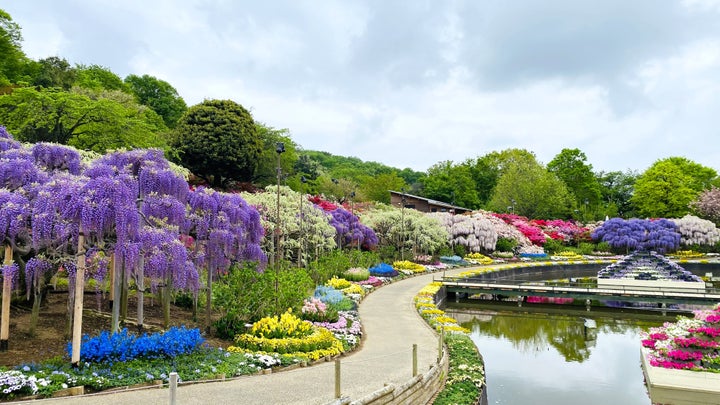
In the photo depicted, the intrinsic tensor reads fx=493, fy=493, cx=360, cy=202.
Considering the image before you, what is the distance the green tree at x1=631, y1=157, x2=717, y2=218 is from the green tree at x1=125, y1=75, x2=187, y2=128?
57.9 metres

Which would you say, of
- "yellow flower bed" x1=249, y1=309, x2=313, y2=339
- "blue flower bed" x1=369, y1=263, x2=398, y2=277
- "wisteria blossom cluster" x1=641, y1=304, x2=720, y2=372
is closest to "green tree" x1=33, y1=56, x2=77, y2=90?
"blue flower bed" x1=369, y1=263, x2=398, y2=277

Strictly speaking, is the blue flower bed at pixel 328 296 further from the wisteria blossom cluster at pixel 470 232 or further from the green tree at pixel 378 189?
the green tree at pixel 378 189

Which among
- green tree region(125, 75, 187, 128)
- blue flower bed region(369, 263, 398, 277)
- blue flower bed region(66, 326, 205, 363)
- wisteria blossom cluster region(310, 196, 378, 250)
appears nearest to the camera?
blue flower bed region(66, 326, 205, 363)

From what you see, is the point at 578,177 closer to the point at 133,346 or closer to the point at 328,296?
the point at 328,296

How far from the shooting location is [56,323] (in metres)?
10.7

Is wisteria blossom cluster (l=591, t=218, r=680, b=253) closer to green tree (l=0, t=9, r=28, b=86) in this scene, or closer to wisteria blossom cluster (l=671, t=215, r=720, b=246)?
wisteria blossom cluster (l=671, t=215, r=720, b=246)

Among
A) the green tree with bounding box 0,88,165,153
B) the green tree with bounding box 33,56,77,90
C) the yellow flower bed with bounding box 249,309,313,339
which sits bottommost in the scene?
the yellow flower bed with bounding box 249,309,313,339

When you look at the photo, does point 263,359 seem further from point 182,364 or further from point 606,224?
point 606,224

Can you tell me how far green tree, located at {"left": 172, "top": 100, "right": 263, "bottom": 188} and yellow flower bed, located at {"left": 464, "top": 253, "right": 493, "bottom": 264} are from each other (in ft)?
61.7

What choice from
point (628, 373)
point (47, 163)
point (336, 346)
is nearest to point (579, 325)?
point (628, 373)

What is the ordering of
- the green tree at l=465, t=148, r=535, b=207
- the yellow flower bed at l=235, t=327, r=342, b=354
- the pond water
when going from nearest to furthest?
the yellow flower bed at l=235, t=327, r=342, b=354 → the pond water → the green tree at l=465, t=148, r=535, b=207

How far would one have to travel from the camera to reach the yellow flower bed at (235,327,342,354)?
10.5m

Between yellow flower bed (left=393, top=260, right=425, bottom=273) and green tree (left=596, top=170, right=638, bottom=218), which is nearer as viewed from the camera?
yellow flower bed (left=393, top=260, right=425, bottom=273)

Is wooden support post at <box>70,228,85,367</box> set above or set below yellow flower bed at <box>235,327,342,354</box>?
above
